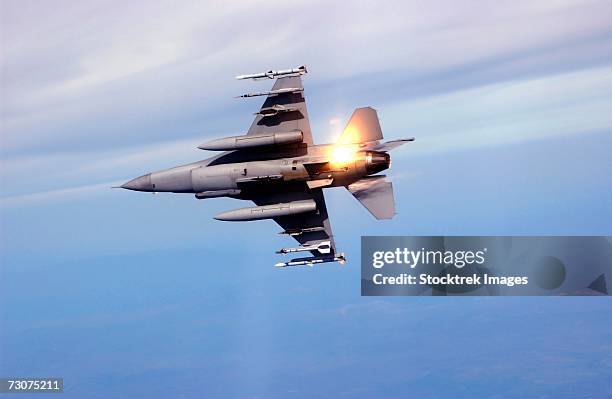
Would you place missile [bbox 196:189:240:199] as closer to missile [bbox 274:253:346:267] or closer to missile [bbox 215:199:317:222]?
missile [bbox 215:199:317:222]

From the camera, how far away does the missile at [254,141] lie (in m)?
38.7

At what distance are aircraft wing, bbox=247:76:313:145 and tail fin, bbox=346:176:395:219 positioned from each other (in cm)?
412

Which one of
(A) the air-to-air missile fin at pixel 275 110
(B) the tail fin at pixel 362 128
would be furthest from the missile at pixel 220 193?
(B) the tail fin at pixel 362 128

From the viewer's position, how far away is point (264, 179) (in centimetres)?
3909

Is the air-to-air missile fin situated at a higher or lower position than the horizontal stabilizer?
higher

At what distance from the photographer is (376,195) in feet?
127

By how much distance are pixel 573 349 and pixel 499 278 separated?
118 metres

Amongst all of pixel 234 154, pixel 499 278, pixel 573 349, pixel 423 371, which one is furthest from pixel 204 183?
pixel 573 349

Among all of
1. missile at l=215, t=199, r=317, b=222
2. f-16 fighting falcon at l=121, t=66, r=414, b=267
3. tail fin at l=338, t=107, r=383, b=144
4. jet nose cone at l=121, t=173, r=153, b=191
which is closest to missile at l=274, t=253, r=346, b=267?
f-16 fighting falcon at l=121, t=66, r=414, b=267

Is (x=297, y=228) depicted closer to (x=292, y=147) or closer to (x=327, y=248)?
(x=327, y=248)

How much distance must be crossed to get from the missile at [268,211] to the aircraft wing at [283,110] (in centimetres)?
392

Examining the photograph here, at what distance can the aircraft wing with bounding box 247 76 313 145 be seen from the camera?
40219 millimetres

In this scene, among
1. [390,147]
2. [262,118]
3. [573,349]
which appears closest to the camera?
[390,147]

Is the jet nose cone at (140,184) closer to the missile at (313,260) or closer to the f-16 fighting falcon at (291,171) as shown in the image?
the f-16 fighting falcon at (291,171)
